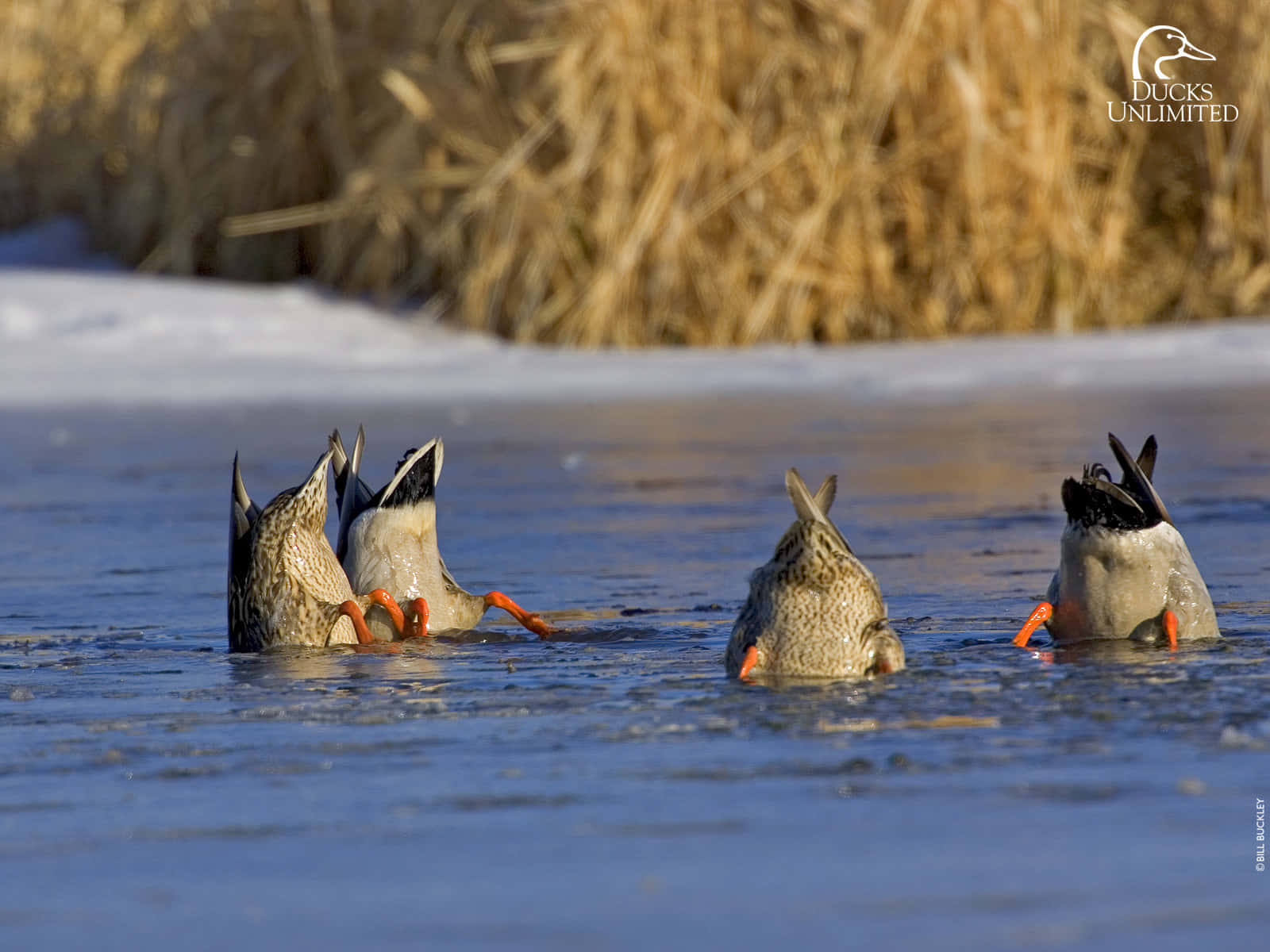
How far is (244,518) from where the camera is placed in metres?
5.33

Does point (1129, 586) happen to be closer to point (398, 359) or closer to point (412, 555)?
point (412, 555)

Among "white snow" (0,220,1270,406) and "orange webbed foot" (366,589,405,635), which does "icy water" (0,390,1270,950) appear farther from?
"white snow" (0,220,1270,406)

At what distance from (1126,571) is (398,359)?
9.21 metres

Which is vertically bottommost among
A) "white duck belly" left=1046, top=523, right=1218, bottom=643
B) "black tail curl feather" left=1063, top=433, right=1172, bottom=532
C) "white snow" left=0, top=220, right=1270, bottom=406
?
"white duck belly" left=1046, top=523, right=1218, bottom=643

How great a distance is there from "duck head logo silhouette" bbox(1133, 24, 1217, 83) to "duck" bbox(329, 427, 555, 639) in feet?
32.3

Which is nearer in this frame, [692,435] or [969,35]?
[692,435]

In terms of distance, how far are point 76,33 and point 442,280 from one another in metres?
5.06

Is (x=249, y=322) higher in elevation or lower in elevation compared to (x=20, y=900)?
higher

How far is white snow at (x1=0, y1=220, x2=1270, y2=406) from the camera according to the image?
1207 cm

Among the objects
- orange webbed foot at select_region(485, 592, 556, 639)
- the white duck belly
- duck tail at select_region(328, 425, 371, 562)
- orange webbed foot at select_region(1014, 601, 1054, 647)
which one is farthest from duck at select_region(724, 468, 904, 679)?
duck tail at select_region(328, 425, 371, 562)

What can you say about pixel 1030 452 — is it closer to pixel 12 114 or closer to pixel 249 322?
pixel 249 322

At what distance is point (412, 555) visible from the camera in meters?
5.36

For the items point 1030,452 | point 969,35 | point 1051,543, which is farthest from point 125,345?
point 1051,543

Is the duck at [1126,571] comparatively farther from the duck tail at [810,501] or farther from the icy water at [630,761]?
the duck tail at [810,501]
